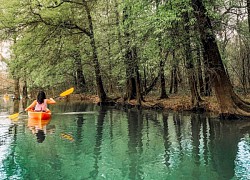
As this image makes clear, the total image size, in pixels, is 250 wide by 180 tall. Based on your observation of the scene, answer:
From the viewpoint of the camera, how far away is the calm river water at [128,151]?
21.9 feet

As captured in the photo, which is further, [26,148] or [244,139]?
[244,139]

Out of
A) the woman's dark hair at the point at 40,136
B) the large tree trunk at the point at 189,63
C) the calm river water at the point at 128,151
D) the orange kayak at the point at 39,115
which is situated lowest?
the calm river water at the point at 128,151

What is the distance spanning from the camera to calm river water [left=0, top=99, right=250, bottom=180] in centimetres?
668

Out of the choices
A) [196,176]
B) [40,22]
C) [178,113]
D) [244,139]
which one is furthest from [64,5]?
[196,176]

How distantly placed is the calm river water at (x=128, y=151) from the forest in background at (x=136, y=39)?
3153mm

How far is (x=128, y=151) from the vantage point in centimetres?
868

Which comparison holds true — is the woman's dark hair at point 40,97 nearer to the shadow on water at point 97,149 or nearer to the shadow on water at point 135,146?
the shadow on water at point 97,149

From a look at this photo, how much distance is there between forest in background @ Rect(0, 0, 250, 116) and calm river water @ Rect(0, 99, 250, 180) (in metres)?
3.15

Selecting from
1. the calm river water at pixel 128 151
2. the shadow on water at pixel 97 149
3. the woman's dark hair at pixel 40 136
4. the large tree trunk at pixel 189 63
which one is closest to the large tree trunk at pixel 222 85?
the calm river water at pixel 128 151

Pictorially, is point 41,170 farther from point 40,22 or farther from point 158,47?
point 40,22

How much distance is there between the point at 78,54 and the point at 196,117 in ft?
35.9

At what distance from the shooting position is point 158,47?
14.1 m

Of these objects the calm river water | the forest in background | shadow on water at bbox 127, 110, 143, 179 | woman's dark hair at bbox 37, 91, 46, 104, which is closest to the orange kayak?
woman's dark hair at bbox 37, 91, 46, 104

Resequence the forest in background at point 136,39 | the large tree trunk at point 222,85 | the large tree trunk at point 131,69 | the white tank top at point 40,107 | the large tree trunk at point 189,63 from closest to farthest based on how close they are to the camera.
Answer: the forest in background at point 136,39
the large tree trunk at point 189,63
the large tree trunk at point 222,85
the white tank top at point 40,107
the large tree trunk at point 131,69
